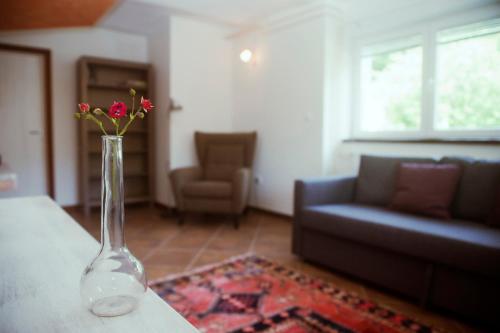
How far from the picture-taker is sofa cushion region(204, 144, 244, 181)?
427 centimetres

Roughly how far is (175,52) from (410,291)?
371 centimetres

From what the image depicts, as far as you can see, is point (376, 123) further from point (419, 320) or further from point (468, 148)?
point (419, 320)

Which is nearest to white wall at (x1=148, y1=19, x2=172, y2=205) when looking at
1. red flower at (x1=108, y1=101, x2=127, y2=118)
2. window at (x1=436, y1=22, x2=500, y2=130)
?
window at (x1=436, y1=22, x2=500, y2=130)

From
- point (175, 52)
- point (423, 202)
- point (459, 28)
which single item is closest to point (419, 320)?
point (423, 202)

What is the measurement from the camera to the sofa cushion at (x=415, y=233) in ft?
5.95

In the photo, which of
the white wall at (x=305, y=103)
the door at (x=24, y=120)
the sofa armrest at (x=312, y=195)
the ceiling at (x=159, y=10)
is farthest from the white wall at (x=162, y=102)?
the sofa armrest at (x=312, y=195)

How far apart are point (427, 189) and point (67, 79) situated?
442 cm

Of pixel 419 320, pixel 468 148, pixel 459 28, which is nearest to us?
pixel 419 320

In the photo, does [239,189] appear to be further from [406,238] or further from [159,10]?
[159,10]

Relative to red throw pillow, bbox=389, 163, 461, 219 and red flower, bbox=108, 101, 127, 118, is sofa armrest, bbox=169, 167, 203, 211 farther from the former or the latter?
red flower, bbox=108, 101, 127, 118

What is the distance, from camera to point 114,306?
2.63ft

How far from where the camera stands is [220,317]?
1.93 meters

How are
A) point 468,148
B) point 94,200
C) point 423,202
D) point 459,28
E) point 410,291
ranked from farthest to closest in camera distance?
1. point 94,200
2. point 459,28
3. point 468,148
4. point 423,202
5. point 410,291

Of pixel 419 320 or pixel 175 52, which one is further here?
pixel 175 52
